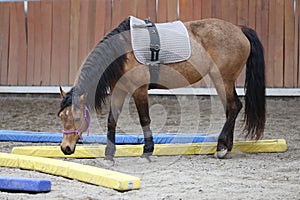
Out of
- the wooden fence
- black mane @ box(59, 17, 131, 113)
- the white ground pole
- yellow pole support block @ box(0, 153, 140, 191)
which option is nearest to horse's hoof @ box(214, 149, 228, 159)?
black mane @ box(59, 17, 131, 113)

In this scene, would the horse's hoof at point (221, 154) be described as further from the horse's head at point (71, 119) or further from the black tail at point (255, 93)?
the horse's head at point (71, 119)

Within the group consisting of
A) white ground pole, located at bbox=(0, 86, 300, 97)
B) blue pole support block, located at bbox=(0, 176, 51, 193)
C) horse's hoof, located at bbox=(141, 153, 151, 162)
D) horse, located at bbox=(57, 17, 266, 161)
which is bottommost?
white ground pole, located at bbox=(0, 86, 300, 97)

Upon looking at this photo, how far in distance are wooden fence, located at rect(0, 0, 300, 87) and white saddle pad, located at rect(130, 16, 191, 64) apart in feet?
14.4

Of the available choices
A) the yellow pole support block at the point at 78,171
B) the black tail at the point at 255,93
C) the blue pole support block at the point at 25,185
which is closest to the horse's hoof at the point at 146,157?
the yellow pole support block at the point at 78,171

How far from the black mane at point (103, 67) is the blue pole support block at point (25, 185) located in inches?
51.4

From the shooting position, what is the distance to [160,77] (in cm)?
678

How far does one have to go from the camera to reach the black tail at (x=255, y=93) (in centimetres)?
714

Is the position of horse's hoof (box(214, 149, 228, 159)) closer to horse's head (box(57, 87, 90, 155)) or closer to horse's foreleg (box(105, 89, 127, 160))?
horse's foreleg (box(105, 89, 127, 160))

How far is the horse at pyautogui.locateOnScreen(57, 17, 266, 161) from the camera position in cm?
610

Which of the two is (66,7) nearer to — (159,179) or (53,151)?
(53,151)

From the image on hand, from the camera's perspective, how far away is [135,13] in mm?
11727

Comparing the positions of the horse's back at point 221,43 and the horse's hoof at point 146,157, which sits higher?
the horse's back at point 221,43

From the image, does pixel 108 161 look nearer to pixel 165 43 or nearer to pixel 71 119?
pixel 71 119

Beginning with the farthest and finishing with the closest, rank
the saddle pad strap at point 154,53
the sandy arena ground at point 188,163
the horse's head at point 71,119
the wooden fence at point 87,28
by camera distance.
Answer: the wooden fence at point 87,28 → the saddle pad strap at point 154,53 → the horse's head at point 71,119 → the sandy arena ground at point 188,163
